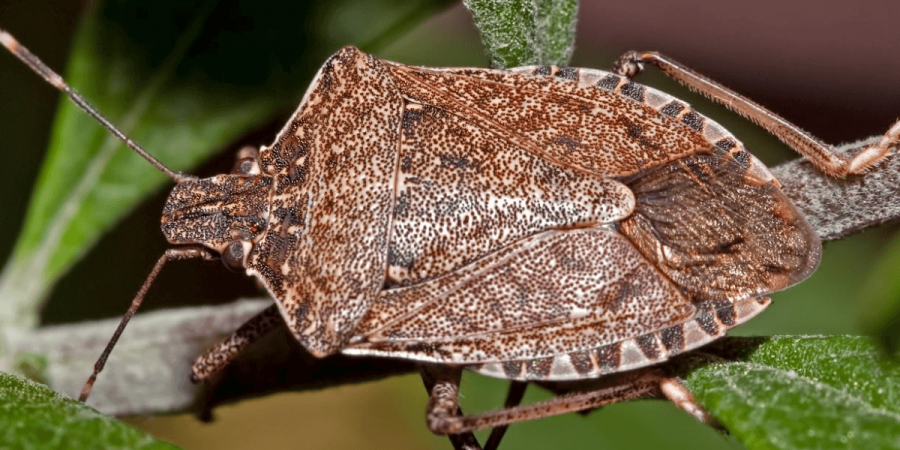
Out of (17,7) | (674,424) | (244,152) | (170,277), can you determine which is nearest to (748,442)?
(244,152)

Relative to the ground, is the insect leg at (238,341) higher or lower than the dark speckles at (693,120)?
lower

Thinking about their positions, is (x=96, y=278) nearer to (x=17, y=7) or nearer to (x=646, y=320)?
(x=17, y=7)

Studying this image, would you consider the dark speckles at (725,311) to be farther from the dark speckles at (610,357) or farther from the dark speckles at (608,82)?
the dark speckles at (608,82)

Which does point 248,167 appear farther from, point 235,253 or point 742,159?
point 742,159

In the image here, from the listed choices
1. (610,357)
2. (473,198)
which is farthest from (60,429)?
(610,357)

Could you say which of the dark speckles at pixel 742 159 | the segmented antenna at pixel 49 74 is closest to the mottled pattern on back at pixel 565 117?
the dark speckles at pixel 742 159

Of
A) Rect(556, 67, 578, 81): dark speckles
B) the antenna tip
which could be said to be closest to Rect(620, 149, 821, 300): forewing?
Rect(556, 67, 578, 81): dark speckles
